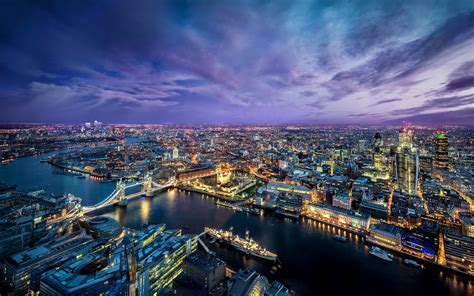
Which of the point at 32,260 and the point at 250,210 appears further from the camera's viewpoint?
the point at 250,210

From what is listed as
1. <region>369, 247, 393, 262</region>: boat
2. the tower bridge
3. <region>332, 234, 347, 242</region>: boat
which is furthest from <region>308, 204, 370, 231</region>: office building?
the tower bridge

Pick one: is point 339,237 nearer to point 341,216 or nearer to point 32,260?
point 341,216

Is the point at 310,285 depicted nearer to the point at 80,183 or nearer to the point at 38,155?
the point at 80,183

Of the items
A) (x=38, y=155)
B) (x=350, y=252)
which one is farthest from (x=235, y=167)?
(x=38, y=155)

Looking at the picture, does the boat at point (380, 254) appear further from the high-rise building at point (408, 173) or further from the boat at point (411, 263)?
the high-rise building at point (408, 173)

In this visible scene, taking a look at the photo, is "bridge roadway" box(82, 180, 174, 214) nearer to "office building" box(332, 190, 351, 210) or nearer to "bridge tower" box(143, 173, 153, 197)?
"bridge tower" box(143, 173, 153, 197)

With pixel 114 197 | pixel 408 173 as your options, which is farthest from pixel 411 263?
pixel 114 197

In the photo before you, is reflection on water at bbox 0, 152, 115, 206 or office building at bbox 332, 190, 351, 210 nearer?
office building at bbox 332, 190, 351, 210

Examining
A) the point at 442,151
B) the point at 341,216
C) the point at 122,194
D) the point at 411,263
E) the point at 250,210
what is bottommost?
the point at 411,263
